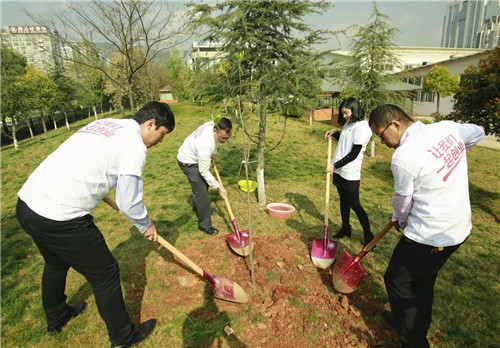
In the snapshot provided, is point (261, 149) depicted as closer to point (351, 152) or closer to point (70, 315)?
point (351, 152)

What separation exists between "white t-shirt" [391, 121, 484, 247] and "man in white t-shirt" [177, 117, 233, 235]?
2417mm

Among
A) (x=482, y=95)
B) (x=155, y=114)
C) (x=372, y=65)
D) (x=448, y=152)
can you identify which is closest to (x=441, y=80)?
(x=372, y=65)

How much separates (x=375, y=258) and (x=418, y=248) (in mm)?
1813

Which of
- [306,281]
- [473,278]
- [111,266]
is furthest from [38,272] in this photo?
[473,278]

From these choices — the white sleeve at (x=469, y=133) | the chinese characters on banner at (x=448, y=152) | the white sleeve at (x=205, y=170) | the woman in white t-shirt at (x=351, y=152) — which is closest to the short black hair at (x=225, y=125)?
the white sleeve at (x=205, y=170)

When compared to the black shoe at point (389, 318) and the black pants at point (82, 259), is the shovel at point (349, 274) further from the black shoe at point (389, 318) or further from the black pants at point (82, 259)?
the black pants at point (82, 259)

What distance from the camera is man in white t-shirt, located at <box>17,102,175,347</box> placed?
200 centimetres

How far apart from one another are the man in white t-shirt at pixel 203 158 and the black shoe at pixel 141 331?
182 centimetres

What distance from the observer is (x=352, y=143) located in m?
3.70

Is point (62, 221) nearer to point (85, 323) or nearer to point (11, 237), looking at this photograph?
point (85, 323)

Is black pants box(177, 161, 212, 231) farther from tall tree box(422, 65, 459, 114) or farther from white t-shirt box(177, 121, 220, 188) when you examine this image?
tall tree box(422, 65, 459, 114)

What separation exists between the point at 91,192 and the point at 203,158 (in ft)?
6.29

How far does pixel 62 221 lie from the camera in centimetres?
202

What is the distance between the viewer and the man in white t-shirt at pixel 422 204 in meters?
1.99
